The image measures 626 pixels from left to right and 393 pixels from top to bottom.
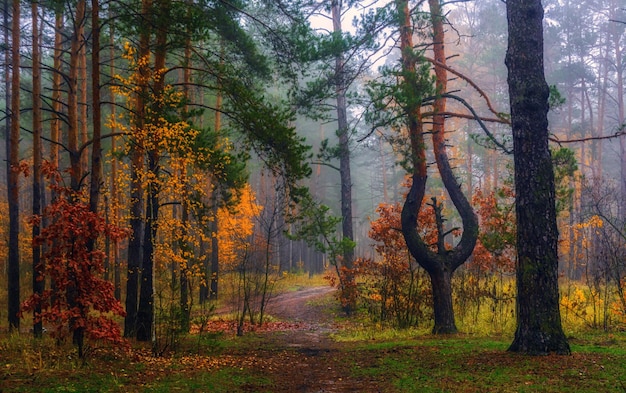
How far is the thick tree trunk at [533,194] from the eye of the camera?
6.48m

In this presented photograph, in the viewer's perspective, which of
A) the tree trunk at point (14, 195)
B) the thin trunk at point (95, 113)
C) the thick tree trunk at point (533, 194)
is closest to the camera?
the thick tree trunk at point (533, 194)

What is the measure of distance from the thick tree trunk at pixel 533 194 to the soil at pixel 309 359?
236cm

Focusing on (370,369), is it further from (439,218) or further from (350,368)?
(439,218)

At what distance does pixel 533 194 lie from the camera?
→ 664 cm

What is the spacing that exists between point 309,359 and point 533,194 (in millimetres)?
4580

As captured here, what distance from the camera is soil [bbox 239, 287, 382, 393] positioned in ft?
20.3

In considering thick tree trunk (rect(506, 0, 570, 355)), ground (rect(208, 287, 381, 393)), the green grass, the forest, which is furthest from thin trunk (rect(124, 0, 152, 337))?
thick tree trunk (rect(506, 0, 570, 355))

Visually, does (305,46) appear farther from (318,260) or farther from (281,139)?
(318,260)

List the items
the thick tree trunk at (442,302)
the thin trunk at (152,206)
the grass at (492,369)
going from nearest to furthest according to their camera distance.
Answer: the grass at (492,369)
the thin trunk at (152,206)
the thick tree trunk at (442,302)

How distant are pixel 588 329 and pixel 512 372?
6122mm

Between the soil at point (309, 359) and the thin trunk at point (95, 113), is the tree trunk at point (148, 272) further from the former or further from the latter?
the soil at point (309, 359)

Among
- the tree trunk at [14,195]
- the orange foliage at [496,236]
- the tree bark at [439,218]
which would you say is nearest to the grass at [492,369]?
the tree bark at [439,218]

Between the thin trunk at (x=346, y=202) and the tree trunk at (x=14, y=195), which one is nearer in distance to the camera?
the tree trunk at (x=14, y=195)

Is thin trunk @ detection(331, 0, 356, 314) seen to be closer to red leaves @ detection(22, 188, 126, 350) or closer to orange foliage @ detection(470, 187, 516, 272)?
orange foliage @ detection(470, 187, 516, 272)
